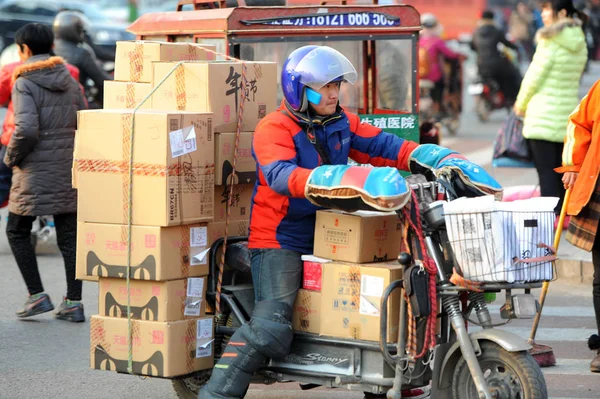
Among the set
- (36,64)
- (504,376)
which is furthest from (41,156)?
(504,376)

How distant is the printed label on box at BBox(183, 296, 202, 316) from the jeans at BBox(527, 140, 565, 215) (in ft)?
14.1

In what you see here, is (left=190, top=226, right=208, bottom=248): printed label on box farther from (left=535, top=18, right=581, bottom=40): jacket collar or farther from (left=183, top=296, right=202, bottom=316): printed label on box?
(left=535, top=18, right=581, bottom=40): jacket collar

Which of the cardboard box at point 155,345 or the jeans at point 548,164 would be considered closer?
the cardboard box at point 155,345

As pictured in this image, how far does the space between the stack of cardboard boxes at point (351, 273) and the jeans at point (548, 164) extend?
159 inches

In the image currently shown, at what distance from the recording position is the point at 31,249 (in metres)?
7.52

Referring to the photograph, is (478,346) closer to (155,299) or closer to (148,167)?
(155,299)

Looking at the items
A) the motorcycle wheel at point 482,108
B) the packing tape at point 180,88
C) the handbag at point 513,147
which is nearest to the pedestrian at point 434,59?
the motorcycle wheel at point 482,108

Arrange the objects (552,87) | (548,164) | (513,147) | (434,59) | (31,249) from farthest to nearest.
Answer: (434,59) < (513,147) < (548,164) < (552,87) < (31,249)

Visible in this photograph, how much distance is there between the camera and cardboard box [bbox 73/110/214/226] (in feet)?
16.2

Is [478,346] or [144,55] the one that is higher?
[144,55]

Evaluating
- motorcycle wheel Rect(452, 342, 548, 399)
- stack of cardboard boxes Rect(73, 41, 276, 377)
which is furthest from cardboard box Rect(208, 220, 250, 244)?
motorcycle wheel Rect(452, 342, 548, 399)

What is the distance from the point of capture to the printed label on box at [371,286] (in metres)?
4.70

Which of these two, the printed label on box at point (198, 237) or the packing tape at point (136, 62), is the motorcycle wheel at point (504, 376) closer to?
the printed label on box at point (198, 237)

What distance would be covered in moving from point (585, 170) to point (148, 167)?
2.51 metres
